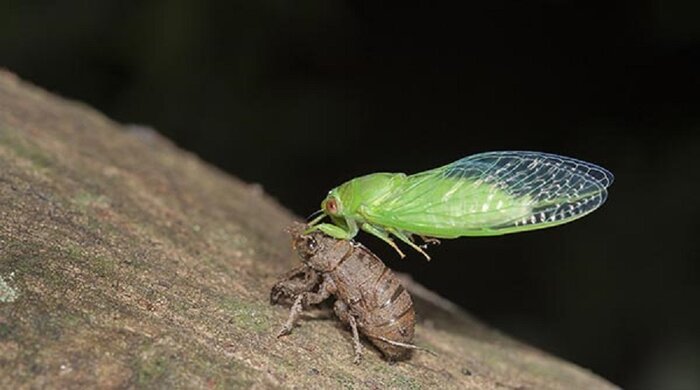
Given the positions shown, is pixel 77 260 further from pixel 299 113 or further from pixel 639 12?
pixel 639 12

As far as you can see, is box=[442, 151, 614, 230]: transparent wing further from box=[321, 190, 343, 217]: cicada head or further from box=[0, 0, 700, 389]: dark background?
box=[0, 0, 700, 389]: dark background

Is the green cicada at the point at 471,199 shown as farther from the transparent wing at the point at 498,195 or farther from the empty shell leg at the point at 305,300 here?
the empty shell leg at the point at 305,300

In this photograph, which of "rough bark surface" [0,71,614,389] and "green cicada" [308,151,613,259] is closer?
"rough bark surface" [0,71,614,389]

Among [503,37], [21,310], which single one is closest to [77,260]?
[21,310]

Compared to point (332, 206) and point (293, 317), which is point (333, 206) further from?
point (293, 317)

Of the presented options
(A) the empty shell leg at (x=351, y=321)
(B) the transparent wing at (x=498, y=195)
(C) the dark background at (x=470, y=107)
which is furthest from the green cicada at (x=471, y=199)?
(C) the dark background at (x=470, y=107)

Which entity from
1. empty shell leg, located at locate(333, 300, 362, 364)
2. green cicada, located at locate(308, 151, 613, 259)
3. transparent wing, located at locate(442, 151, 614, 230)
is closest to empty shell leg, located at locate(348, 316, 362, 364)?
empty shell leg, located at locate(333, 300, 362, 364)
